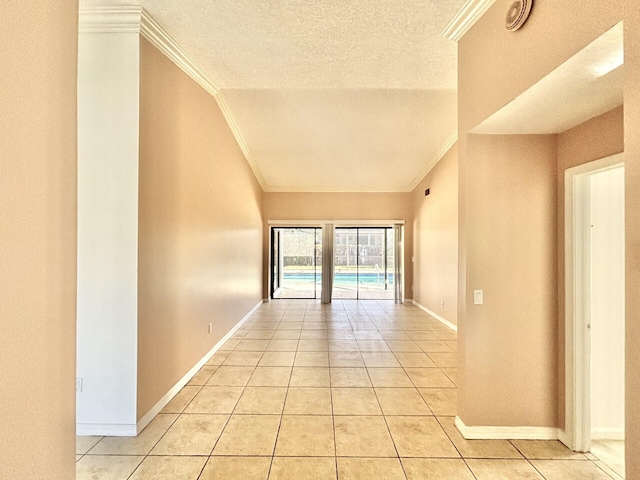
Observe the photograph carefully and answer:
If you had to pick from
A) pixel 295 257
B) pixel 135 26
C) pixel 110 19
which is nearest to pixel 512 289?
pixel 135 26

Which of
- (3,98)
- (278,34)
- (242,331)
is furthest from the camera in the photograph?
(242,331)

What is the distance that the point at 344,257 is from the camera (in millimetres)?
9578

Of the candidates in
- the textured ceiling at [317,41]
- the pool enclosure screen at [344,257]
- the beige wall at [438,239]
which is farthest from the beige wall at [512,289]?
the pool enclosure screen at [344,257]

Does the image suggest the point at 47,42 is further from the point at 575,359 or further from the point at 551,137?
the point at 575,359

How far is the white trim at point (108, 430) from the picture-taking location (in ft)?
8.32

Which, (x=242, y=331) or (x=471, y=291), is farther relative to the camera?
(x=242, y=331)

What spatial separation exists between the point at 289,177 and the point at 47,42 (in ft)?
A: 22.1

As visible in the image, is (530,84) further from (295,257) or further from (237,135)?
(295,257)

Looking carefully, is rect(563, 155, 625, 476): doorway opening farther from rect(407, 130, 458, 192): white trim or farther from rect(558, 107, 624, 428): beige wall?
rect(407, 130, 458, 192): white trim

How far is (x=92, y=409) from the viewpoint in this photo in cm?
255

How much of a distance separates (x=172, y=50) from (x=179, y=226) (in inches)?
66.5

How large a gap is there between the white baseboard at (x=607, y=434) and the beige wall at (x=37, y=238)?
11.4 feet

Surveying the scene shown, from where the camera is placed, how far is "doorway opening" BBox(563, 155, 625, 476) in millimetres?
2387

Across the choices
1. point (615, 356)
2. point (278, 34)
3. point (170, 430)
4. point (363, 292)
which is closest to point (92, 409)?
point (170, 430)
